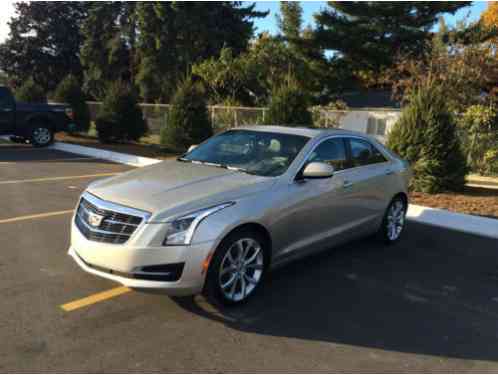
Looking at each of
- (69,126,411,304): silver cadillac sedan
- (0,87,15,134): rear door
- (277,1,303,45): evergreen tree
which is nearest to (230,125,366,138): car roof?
(69,126,411,304): silver cadillac sedan

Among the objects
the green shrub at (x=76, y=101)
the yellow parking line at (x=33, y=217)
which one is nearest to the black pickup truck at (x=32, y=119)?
the green shrub at (x=76, y=101)

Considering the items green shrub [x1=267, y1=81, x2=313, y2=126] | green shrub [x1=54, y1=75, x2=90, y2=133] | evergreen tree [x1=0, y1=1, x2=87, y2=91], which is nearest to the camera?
green shrub [x1=267, y1=81, x2=313, y2=126]

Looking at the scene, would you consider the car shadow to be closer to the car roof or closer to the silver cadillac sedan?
the silver cadillac sedan

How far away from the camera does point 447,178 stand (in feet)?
31.2

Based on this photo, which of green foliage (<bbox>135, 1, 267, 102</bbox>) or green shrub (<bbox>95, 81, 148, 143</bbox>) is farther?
green foliage (<bbox>135, 1, 267, 102</bbox>)

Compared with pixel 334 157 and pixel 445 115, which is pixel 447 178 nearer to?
pixel 445 115

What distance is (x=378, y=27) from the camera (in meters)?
26.0

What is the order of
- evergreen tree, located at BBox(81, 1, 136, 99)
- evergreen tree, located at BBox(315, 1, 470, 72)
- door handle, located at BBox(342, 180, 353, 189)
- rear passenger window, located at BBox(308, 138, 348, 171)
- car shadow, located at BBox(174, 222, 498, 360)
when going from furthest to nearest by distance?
evergreen tree, located at BBox(81, 1, 136, 99)
evergreen tree, located at BBox(315, 1, 470, 72)
door handle, located at BBox(342, 180, 353, 189)
rear passenger window, located at BBox(308, 138, 348, 171)
car shadow, located at BBox(174, 222, 498, 360)

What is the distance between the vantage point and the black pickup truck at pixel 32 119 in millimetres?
14594

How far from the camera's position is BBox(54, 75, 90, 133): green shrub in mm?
20500

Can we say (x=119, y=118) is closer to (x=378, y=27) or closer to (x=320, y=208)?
(x=320, y=208)

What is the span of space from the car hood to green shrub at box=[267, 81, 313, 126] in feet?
24.2

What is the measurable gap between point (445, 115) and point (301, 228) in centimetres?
669

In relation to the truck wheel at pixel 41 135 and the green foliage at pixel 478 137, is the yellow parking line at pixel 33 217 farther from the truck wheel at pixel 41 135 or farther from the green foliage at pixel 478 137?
the green foliage at pixel 478 137
